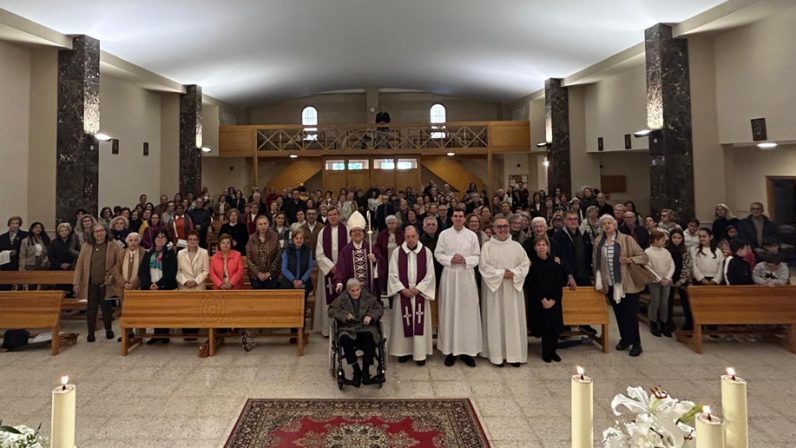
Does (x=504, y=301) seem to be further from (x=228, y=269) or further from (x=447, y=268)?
(x=228, y=269)

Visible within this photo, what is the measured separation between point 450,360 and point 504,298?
3.27ft

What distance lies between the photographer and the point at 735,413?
54.2 inches

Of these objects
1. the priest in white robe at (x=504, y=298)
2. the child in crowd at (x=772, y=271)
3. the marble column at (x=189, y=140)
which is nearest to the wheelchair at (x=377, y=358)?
the priest in white robe at (x=504, y=298)

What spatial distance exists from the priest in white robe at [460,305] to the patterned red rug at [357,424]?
1.07m

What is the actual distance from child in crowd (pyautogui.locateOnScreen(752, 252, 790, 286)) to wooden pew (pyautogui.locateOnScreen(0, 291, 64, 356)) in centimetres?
912

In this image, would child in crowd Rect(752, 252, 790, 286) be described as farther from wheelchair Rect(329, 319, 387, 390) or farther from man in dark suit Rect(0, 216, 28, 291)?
man in dark suit Rect(0, 216, 28, 291)

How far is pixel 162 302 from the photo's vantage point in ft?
20.3

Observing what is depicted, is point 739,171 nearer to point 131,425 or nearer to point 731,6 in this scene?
point 731,6

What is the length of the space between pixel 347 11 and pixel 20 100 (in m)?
6.72

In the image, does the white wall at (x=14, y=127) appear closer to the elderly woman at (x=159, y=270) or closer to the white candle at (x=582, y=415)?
the elderly woman at (x=159, y=270)

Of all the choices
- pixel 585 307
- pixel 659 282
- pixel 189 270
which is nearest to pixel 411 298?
pixel 585 307

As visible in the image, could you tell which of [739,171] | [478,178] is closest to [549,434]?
[739,171]

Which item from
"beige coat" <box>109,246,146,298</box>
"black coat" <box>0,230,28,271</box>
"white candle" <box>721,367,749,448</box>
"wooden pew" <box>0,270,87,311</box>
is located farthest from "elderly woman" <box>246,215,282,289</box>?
"white candle" <box>721,367,749,448</box>

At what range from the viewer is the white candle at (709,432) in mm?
1180
